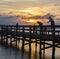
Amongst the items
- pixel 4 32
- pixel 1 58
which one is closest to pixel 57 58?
pixel 1 58

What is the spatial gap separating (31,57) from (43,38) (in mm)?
3020

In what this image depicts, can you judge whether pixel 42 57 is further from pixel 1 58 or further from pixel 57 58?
pixel 1 58

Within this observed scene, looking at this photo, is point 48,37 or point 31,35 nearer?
point 48,37

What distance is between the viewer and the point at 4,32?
44781 millimetres

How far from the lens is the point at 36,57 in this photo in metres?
26.5

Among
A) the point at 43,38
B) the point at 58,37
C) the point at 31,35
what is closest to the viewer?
the point at 58,37

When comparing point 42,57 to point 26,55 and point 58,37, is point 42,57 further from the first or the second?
point 58,37

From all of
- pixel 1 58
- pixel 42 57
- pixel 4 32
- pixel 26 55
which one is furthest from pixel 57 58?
pixel 4 32

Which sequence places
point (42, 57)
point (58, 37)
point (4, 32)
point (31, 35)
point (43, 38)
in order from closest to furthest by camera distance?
point (58, 37) → point (43, 38) → point (42, 57) → point (31, 35) → point (4, 32)

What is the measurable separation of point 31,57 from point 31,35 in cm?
284

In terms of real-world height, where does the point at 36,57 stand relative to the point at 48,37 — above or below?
below

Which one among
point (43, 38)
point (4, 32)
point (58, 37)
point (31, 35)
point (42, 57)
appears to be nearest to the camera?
point (58, 37)

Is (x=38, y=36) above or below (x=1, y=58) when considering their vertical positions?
above

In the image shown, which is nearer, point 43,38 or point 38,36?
point 43,38
